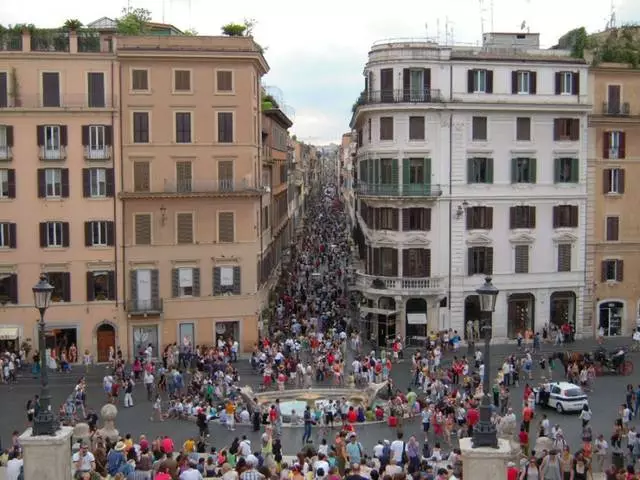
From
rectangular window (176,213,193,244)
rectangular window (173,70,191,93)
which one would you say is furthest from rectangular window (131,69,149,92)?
rectangular window (176,213,193,244)

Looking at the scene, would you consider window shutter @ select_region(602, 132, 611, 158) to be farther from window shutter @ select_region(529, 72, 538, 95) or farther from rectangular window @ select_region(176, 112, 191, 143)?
rectangular window @ select_region(176, 112, 191, 143)

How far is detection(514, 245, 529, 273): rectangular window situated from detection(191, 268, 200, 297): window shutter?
1891 centimetres

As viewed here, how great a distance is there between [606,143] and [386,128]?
1383 cm

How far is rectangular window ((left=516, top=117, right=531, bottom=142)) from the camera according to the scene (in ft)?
190

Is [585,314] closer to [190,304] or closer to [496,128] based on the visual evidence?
[496,128]

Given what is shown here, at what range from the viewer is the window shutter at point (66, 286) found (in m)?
53.5

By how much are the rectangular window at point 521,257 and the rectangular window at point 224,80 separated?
1952 centimetres

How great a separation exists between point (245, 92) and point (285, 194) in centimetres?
3233

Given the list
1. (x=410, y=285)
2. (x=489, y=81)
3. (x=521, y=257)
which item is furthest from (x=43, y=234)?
(x=521, y=257)

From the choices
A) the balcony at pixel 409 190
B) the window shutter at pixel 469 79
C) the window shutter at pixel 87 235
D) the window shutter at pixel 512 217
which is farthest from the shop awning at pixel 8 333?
the window shutter at pixel 469 79

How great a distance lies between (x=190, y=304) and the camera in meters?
54.9

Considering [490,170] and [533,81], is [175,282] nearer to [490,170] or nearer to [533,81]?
[490,170]

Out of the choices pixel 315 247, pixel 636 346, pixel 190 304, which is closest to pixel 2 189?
Result: pixel 190 304

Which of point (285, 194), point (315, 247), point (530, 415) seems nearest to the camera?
point (530, 415)
